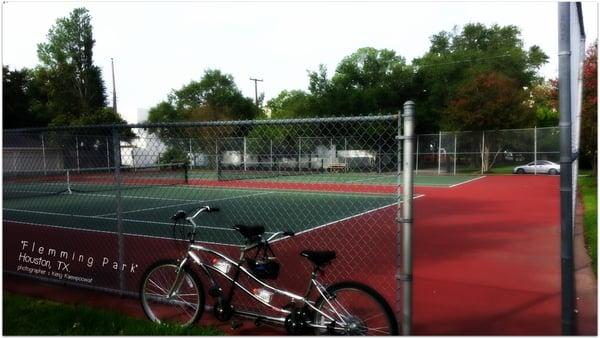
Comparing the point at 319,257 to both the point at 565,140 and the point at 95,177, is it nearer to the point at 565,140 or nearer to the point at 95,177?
the point at 565,140

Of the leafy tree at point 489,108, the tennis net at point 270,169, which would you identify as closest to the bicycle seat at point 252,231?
the tennis net at point 270,169

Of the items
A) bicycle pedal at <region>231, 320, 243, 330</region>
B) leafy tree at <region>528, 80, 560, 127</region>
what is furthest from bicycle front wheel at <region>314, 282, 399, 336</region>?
leafy tree at <region>528, 80, 560, 127</region>

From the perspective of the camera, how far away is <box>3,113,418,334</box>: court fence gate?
5.70m

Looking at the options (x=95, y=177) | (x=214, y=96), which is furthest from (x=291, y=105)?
(x=95, y=177)

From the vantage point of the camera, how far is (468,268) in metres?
6.66

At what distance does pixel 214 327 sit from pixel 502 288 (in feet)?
11.3

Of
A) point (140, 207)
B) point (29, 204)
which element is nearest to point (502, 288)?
point (140, 207)

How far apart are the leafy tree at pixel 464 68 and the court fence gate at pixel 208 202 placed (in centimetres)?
2566

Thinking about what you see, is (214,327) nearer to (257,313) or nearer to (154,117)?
(257,313)

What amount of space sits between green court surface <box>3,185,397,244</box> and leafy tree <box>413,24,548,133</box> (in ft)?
73.6

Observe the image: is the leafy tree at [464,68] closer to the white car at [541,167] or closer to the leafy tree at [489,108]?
the leafy tree at [489,108]

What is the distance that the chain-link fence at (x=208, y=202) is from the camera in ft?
19.6

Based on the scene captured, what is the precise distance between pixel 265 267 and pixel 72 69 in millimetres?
46861

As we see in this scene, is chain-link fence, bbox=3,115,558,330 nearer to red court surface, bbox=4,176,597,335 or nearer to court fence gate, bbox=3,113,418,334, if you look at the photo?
court fence gate, bbox=3,113,418,334
